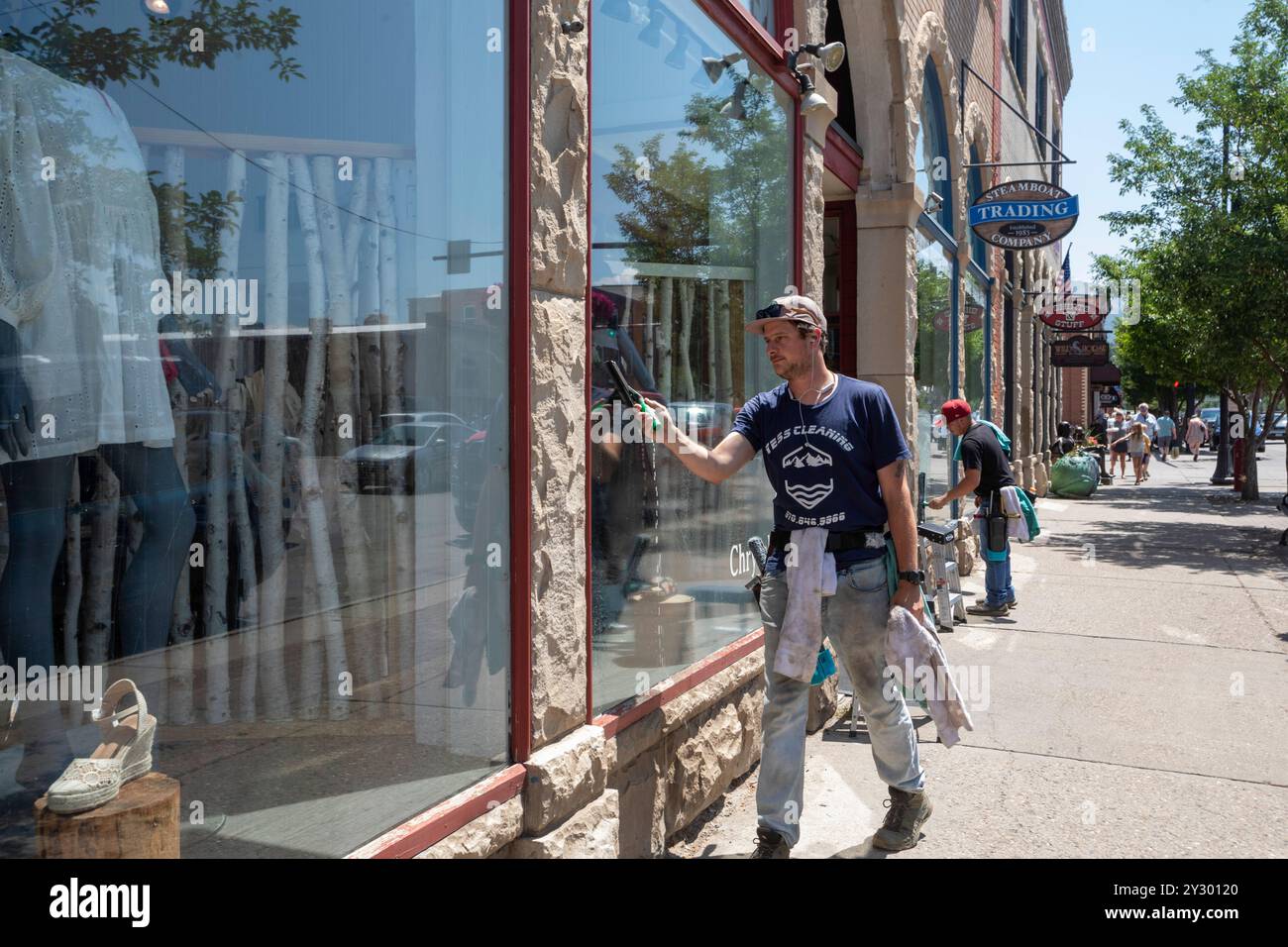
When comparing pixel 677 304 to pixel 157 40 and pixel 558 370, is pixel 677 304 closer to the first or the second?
pixel 558 370

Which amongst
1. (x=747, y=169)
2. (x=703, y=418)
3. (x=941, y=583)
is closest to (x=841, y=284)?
(x=941, y=583)

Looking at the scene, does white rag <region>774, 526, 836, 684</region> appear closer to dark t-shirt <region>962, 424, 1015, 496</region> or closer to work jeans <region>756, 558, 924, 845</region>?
work jeans <region>756, 558, 924, 845</region>

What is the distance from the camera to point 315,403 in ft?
11.0

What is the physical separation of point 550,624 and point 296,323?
1199 millimetres

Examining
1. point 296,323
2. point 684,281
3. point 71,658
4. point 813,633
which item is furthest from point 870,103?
point 71,658

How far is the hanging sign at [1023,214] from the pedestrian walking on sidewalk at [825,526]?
27.5 ft

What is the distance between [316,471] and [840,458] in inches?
71.4

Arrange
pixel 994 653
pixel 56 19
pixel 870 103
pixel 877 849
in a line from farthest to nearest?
pixel 870 103, pixel 994 653, pixel 877 849, pixel 56 19

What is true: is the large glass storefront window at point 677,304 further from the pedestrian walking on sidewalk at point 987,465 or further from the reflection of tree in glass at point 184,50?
the pedestrian walking on sidewalk at point 987,465

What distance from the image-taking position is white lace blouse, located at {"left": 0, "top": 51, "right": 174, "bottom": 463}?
2.90 metres

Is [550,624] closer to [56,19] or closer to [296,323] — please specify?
[296,323]

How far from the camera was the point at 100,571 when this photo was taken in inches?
131

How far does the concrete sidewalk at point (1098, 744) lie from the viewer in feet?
14.3

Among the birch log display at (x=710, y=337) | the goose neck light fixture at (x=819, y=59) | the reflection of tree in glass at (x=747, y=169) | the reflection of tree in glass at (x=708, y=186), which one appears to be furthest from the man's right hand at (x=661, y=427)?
the goose neck light fixture at (x=819, y=59)
